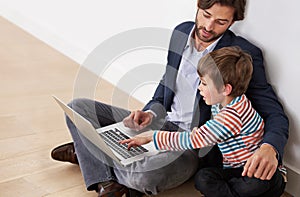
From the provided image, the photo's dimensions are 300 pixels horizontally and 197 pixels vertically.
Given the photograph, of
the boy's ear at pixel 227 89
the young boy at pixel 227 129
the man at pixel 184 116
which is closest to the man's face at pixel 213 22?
the man at pixel 184 116

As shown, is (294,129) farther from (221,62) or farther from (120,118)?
(120,118)

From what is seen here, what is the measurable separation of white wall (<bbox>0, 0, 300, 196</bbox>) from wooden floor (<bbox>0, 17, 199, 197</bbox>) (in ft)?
0.33

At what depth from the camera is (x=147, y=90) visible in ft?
7.86

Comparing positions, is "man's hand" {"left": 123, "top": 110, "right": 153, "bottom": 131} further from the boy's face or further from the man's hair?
the man's hair

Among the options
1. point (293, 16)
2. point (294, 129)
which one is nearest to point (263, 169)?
point (294, 129)

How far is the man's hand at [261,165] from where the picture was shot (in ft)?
4.91

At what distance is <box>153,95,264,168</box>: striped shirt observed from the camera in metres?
1.58

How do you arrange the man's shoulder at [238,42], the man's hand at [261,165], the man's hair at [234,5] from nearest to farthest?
the man's hand at [261,165] < the man's hair at [234,5] < the man's shoulder at [238,42]

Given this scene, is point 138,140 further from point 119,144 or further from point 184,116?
point 184,116

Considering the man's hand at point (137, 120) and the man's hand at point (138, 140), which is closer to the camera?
the man's hand at point (138, 140)

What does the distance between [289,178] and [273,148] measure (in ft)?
1.08

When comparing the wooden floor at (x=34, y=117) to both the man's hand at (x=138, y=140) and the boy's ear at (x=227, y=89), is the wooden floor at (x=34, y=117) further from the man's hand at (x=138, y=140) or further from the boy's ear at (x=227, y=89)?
the boy's ear at (x=227, y=89)

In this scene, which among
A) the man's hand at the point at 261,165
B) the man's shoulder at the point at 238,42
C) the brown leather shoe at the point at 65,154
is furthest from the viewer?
the brown leather shoe at the point at 65,154

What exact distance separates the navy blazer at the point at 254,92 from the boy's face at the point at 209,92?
5.9 inches
